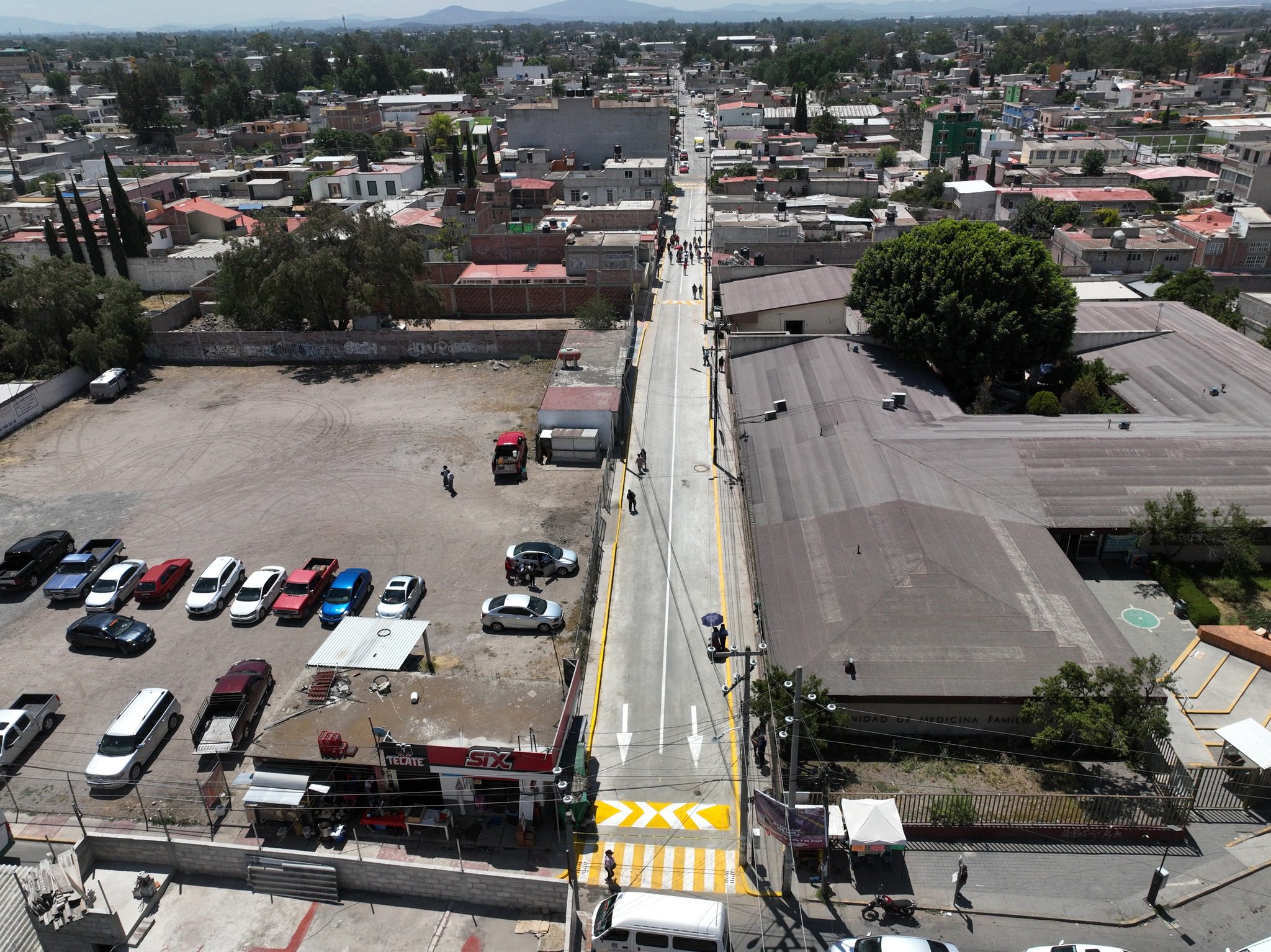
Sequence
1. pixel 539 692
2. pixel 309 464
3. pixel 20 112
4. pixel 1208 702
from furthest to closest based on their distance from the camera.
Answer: pixel 20 112 < pixel 309 464 < pixel 1208 702 < pixel 539 692

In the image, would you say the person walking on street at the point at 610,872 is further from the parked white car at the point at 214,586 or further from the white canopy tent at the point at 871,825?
the parked white car at the point at 214,586

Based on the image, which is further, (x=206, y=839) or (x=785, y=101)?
(x=785, y=101)

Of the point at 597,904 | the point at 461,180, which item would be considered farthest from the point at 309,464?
the point at 461,180

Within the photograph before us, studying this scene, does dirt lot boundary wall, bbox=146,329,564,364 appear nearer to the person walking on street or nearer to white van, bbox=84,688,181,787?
white van, bbox=84,688,181,787

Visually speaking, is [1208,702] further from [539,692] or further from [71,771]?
[71,771]

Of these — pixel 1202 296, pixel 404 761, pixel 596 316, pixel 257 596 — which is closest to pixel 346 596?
pixel 257 596

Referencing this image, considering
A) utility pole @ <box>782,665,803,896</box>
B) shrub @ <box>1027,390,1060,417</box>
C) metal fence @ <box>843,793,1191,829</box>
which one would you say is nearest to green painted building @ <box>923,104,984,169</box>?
shrub @ <box>1027,390,1060,417</box>

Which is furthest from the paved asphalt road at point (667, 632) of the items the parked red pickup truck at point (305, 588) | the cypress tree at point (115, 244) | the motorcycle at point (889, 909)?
the cypress tree at point (115, 244)
